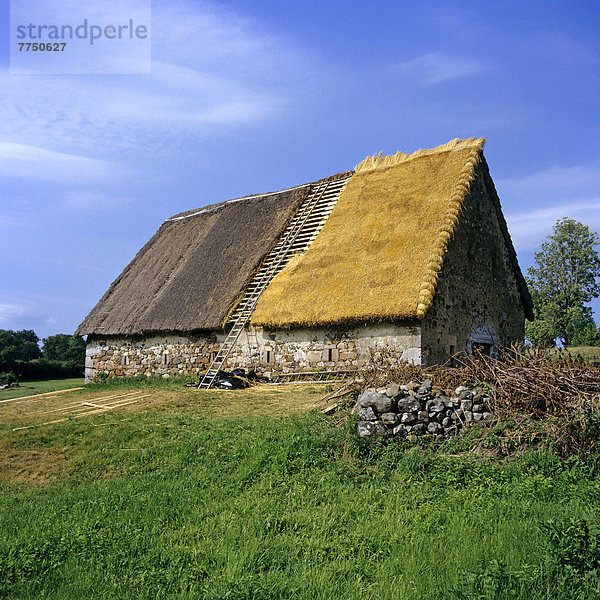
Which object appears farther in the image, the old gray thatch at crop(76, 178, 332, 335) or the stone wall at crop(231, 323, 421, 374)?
the old gray thatch at crop(76, 178, 332, 335)

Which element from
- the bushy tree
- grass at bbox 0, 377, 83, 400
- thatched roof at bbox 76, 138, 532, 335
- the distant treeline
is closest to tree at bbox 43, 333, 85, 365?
the distant treeline

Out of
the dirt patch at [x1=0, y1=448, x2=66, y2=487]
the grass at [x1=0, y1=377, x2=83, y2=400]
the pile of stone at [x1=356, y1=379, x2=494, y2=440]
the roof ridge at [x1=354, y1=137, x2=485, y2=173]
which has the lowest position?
the grass at [x1=0, y1=377, x2=83, y2=400]

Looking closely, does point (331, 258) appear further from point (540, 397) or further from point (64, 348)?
point (64, 348)

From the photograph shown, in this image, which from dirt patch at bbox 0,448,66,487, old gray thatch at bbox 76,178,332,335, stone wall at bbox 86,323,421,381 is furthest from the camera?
old gray thatch at bbox 76,178,332,335

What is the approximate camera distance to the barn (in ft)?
47.5

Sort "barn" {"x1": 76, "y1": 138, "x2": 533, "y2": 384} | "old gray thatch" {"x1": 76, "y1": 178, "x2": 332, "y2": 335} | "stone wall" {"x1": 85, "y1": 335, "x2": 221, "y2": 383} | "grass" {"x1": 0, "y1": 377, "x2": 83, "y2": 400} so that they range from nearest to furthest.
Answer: "barn" {"x1": 76, "y1": 138, "x2": 533, "y2": 384}, "stone wall" {"x1": 85, "y1": 335, "x2": 221, "y2": 383}, "old gray thatch" {"x1": 76, "y1": 178, "x2": 332, "y2": 335}, "grass" {"x1": 0, "y1": 377, "x2": 83, "y2": 400}

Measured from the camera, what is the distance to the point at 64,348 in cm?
4197

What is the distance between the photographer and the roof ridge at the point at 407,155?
702 inches

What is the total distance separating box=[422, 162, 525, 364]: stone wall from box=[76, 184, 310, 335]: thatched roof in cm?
639

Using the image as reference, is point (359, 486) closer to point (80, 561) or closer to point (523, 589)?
point (523, 589)

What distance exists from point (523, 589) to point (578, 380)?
424 cm

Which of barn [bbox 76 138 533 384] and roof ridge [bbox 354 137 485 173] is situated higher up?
roof ridge [bbox 354 137 485 173]

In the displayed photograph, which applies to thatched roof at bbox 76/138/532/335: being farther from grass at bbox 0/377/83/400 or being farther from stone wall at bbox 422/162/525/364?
grass at bbox 0/377/83/400

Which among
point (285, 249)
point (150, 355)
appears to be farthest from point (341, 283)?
point (150, 355)
